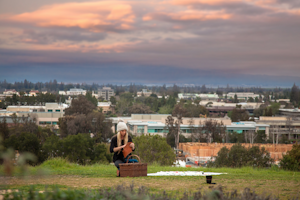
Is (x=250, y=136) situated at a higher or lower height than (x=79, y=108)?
lower

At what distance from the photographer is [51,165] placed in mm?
9867

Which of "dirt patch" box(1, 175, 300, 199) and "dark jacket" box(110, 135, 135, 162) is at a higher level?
"dark jacket" box(110, 135, 135, 162)

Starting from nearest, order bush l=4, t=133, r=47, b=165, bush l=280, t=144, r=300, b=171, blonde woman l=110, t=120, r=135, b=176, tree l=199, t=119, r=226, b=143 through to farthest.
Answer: blonde woman l=110, t=120, r=135, b=176 → bush l=280, t=144, r=300, b=171 → bush l=4, t=133, r=47, b=165 → tree l=199, t=119, r=226, b=143

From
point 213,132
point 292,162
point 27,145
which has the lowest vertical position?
point 213,132

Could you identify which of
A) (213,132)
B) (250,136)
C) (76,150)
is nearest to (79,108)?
(213,132)

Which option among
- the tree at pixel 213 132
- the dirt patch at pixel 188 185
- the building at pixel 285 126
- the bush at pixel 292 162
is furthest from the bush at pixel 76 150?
the building at pixel 285 126

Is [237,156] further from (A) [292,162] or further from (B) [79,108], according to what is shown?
(B) [79,108]

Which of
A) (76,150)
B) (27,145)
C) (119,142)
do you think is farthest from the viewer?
(27,145)

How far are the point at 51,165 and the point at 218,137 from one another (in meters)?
40.4

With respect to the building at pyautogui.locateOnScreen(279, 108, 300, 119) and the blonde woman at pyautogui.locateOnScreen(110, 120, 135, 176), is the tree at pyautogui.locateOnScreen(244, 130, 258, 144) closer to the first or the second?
the building at pyautogui.locateOnScreen(279, 108, 300, 119)

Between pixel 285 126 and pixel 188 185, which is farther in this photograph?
pixel 285 126

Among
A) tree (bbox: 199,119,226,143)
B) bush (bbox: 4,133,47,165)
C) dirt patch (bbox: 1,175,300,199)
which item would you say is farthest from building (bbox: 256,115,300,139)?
dirt patch (bbox: 1,175,300,199)

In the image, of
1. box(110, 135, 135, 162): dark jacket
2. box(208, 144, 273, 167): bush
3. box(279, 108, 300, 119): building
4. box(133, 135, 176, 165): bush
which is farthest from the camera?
box(279, 108, 300, 119): building

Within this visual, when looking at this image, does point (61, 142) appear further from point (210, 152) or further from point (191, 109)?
point (191, 109)
